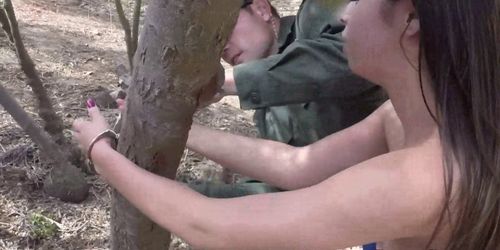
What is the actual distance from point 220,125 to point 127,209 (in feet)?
6.08

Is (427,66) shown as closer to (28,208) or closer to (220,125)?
(28,208)

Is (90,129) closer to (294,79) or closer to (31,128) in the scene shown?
(294,79)

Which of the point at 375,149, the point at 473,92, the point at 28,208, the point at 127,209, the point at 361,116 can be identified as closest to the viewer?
the point at 473,92

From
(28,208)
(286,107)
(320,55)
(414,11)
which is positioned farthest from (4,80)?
(414,11)

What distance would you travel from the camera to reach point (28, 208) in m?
2.66

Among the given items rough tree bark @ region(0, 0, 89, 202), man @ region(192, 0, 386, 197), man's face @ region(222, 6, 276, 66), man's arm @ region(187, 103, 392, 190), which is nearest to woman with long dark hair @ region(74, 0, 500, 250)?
man @ region(192, 0, 386, 197)

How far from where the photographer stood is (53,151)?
8.43 ft

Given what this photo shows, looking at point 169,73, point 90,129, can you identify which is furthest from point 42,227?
point 169,73

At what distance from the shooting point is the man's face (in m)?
2.08

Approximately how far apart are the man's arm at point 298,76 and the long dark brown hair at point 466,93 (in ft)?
1.75

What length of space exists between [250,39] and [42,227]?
959 millimetres

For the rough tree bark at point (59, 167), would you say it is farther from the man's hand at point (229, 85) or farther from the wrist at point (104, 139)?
the wrist at point (104, 139)

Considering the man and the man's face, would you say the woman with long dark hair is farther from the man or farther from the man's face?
the man's face

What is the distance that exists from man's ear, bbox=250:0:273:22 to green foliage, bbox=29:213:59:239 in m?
0.98
